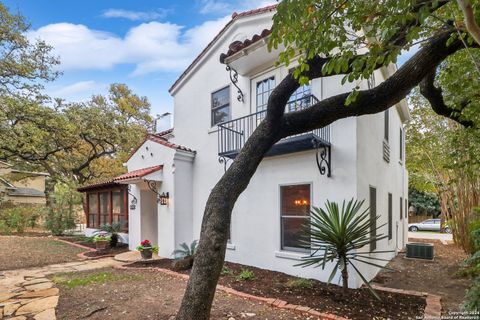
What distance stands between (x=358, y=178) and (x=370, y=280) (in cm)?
262

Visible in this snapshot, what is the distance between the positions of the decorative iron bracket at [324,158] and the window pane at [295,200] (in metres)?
0.58

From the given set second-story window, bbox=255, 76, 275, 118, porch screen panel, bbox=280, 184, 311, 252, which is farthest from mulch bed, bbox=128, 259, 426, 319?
second-story window, bbox=255, 76, 275, 118

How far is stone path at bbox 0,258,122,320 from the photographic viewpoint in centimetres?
466

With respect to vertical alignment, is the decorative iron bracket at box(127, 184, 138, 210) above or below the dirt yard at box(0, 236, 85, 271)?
above

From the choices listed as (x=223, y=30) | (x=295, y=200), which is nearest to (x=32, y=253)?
(x=295, y=200)

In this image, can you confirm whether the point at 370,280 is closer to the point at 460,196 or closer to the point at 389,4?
the point at 389,4

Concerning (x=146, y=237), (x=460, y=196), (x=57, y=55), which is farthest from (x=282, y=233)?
(x=57, y=55)

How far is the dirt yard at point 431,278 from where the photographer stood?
19.2 feet

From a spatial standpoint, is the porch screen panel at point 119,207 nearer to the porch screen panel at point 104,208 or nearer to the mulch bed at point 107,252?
the porch screen panel at point 104,208

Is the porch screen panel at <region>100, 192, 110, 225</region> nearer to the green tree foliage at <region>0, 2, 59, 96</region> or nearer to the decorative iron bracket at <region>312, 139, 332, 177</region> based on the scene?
the green tree foliage at <region>0, 2, 59, 96</region>

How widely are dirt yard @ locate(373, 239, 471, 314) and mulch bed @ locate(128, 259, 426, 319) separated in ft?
2.29

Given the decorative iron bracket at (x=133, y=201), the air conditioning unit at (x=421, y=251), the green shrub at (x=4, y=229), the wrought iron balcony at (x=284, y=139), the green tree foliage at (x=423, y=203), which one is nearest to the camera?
the wrought iron balcony at (x=284, y=139)

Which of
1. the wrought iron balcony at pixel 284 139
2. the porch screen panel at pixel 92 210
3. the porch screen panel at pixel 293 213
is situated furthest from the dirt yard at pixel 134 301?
the porch screen panel at pixel 92 210

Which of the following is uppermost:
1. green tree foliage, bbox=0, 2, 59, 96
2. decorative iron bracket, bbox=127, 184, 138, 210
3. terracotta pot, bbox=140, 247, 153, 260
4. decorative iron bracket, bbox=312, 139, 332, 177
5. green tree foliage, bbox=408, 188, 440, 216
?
green tree foliage, bbox=0, 2, 59, 96
